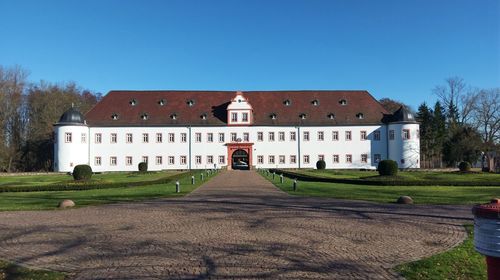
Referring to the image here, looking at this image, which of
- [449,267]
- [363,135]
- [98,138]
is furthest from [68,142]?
[449,267]

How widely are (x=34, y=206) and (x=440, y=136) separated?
6655 centimetres

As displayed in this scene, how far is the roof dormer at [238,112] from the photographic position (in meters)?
55.4

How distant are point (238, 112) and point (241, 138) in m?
3.37

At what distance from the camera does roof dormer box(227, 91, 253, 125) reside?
55406 mm

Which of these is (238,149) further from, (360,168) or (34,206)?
(34,206)

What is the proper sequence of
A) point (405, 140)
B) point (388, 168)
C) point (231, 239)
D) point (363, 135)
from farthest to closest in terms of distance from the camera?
point (363, 135)
point (405, 140)
point (388, 168)
point (231, 239)

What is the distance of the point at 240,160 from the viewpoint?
58.1 metres

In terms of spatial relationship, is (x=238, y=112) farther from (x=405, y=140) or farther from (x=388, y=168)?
(x=388, y=168)

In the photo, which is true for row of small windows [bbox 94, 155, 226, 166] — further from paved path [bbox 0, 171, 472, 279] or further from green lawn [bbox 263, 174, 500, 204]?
paved path [bbox 0, 171, 472, 279]

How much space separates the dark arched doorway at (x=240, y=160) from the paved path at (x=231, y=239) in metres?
42.1

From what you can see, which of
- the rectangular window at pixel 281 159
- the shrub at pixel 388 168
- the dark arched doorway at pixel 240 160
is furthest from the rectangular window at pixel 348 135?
the shrub at pixel 388 168

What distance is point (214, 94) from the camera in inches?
2350

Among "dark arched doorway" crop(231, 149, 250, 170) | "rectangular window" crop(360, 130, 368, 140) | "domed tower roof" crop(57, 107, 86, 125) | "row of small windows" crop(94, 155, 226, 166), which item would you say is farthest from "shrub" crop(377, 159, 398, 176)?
"domed tower roof" crop(57, 107, 86, 125)

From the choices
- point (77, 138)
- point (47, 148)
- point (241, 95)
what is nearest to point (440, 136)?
point (241, 95)
